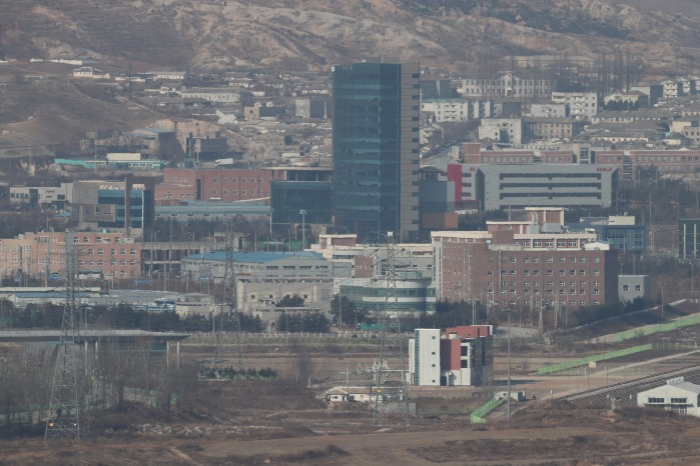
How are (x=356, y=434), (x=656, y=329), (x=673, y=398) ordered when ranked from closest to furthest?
(x=356, y=434) → (x=673, y=398) → (x=656, y=329)

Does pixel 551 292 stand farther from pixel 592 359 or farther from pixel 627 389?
pixel 627 389

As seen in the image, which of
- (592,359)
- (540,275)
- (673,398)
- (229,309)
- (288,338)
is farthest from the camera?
(540,275)

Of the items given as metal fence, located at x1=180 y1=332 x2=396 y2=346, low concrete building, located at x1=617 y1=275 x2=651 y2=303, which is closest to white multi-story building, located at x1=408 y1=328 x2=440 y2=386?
metal fence, located at x1=180 y1=332 x2=396 y2=346

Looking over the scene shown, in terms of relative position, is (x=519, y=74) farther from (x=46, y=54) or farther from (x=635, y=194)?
(x=635, y=194)

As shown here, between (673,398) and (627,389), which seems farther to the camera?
(627,389)

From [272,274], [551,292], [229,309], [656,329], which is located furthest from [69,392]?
[272,274]

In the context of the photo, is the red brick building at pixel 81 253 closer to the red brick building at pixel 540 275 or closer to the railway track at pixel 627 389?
the red brick building at pixel 540 275
